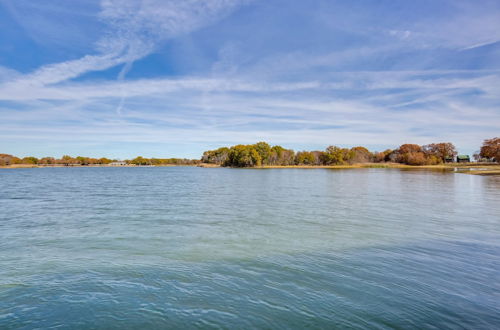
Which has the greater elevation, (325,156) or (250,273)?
(325,156)

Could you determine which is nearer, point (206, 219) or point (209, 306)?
point (209, 306)

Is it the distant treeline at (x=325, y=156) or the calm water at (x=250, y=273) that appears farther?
the distant treeline at (x=325, y=156)

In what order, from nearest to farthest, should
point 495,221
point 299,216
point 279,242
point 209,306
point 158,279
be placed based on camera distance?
point 209,306 → point 158,279 → point 279,242 → point 495,221 → point 299,216

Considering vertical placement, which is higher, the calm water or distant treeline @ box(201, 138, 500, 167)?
distant treeline @ box(201, 138, 500, 167)

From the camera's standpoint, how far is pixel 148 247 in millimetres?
12203

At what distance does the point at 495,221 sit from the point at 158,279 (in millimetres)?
19368

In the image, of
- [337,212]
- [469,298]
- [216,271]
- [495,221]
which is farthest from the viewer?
[337,212]

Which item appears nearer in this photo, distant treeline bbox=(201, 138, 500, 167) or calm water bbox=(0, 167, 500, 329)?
calm water bbox=(0, 167, 500, 329)

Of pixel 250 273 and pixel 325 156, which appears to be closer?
pixel 250 273

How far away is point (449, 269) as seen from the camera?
31.6 ft

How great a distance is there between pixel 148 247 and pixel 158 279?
3775 millimetres

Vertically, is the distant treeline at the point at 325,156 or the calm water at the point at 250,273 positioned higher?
the distant treeline at the point at 325,156

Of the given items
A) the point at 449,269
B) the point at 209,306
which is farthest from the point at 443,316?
the point at 209,306

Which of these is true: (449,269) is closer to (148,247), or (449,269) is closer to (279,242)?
(279,242)
